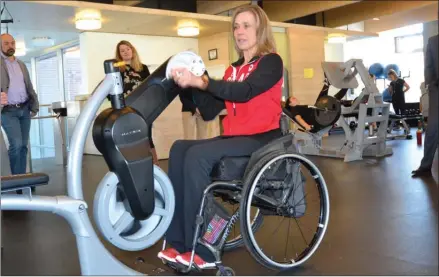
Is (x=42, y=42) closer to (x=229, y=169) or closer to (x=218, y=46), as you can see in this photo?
(x=218, y=46)

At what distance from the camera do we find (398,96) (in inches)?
304

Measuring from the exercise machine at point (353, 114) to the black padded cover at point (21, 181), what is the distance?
402cm

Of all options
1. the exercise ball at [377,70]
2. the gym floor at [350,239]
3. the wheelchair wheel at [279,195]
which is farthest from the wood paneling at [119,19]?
the wheelchair wheel at [279,195]

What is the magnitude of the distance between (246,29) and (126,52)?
2077 mm

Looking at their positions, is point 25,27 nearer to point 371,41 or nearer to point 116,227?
point 116,227

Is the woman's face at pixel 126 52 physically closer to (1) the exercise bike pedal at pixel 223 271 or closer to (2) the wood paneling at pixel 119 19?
(1) the exercise bike pedal at pixel 223 271

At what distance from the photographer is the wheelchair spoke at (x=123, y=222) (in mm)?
1545

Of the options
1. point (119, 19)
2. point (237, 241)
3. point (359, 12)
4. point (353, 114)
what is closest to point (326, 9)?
point (359, 12)

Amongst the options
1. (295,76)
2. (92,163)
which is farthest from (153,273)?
(295,76)

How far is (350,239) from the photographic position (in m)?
2.16

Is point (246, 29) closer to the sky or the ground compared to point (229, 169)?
closer to the sky

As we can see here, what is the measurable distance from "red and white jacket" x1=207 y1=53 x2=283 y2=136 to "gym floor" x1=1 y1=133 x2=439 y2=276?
1.85 ft

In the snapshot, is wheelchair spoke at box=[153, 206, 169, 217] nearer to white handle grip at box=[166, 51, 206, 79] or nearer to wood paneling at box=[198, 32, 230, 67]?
white handle grip at box=[166, 51, 206, 79]

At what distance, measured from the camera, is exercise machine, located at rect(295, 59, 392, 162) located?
5.11 meters
